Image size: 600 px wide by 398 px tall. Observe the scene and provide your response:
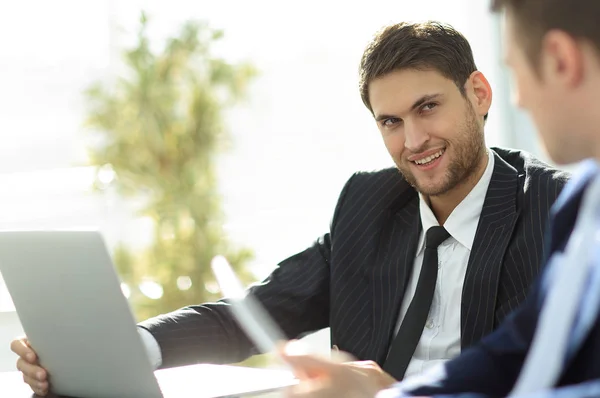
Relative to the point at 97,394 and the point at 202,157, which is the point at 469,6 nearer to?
the point at 202,157

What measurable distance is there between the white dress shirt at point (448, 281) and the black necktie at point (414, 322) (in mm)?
23

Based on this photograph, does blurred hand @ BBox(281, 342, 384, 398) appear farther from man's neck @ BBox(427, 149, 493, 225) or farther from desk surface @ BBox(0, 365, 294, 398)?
man's neck @ BBox(427, 149, 493, 225)

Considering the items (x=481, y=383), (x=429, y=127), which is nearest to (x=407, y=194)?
(x=429, y=127)

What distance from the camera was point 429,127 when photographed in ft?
7.62

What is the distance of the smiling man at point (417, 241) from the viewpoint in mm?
2152

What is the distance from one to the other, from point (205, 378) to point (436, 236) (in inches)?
27.5

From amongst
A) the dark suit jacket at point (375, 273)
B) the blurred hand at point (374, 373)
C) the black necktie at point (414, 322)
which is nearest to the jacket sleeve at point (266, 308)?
the dark suit jacket at point (375, 273)

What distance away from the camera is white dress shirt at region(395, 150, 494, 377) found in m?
2.18

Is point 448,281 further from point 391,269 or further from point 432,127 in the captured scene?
point 432,127

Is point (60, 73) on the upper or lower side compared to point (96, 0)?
lower

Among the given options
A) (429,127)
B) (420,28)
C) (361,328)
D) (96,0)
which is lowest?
(361,328)

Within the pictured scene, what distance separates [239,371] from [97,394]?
317 mm

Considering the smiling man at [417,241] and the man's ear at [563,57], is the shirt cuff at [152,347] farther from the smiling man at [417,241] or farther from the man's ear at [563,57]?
the man's ear at [563,57]

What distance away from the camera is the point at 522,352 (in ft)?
3.87
